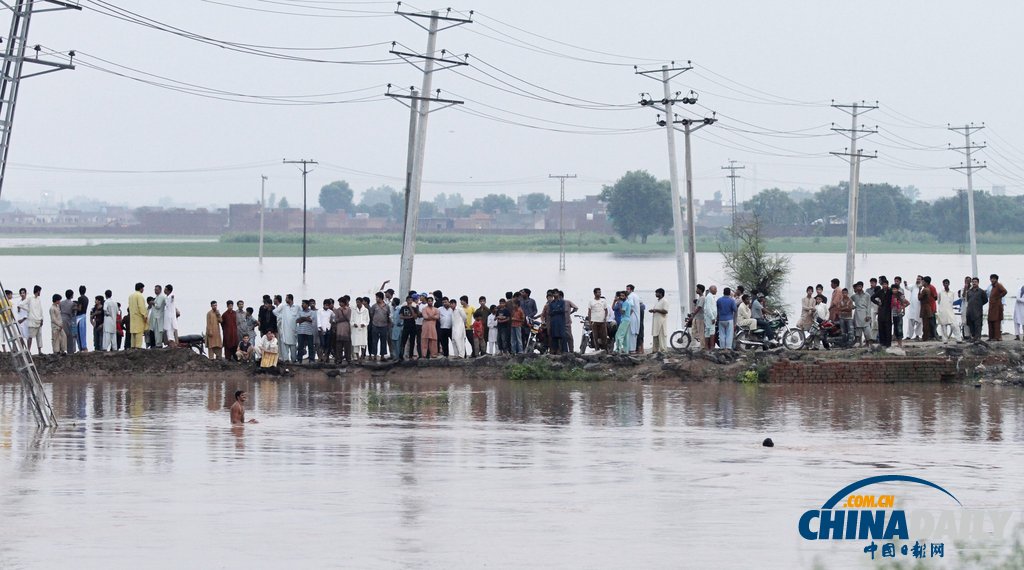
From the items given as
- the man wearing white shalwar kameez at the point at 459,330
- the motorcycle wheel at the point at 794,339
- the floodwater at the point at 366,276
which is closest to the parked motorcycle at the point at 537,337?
the man wearing white shalwar kameez at the point at 459,330

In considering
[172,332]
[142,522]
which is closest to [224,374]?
[172,332]

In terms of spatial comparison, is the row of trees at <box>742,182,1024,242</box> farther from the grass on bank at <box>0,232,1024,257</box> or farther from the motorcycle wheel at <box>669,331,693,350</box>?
the motorcycle wheel at <box>669,331,693,350</box>

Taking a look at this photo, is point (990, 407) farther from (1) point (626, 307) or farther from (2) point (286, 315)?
(2) point (286, 315)

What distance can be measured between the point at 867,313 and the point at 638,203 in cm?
14642

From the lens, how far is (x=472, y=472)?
15.7 meters

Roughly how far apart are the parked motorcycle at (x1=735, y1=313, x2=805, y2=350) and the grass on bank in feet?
404

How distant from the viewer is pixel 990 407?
22.4 metres

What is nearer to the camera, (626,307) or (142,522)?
(142,522)

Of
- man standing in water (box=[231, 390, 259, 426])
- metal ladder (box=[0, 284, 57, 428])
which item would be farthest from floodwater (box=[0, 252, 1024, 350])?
metal ladder (box=[0, 284, 57, 428])

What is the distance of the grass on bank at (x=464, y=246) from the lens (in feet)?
509

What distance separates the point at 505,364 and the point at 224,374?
18.6ft

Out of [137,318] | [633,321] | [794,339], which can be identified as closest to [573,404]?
[633,321]

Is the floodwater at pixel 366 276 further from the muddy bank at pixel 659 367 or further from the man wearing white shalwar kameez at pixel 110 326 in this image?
the man wearing white shalwar kameez at pixel 110 326

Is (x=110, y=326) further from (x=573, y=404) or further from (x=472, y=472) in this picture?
(x=472, y=472)
